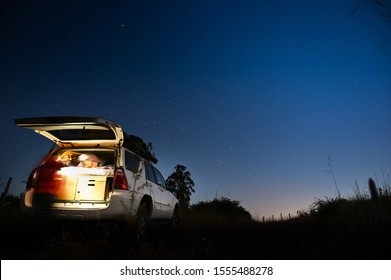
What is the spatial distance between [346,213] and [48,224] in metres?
7.26

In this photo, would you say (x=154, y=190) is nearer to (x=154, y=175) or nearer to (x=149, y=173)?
(x=149, y=173)

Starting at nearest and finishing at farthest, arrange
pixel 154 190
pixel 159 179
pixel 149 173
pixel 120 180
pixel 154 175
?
pixel 120 180 < pixel 154 190 < pixel 149 173 < pixel 154 175 < pixel 159 179

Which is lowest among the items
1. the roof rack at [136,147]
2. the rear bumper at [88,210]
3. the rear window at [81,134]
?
the rear bumper at [88,210]

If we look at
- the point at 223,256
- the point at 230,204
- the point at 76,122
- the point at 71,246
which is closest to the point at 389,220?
the point at 223,256

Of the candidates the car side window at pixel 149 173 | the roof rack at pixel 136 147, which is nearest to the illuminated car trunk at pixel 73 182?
the roof rack at pixel 136 147

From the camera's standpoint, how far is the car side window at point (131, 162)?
17.7 ft

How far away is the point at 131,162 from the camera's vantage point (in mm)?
5605

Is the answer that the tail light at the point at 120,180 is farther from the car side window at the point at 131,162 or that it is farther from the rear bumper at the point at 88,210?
the car side window at the point at 131,162

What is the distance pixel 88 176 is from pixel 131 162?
91 centimetres

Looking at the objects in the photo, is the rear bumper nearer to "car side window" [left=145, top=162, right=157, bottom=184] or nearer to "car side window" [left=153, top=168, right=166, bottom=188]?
"car side window" [left=145, top=162, right=157, bottom=184]

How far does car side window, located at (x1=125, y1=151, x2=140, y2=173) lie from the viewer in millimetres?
5393

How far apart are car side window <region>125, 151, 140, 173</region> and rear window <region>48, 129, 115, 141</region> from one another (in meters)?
0.52

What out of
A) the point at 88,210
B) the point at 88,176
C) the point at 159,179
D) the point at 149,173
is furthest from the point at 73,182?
the point at 159,179
